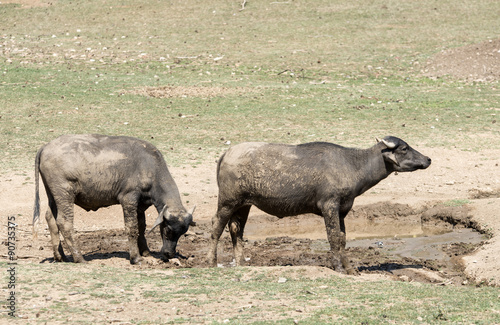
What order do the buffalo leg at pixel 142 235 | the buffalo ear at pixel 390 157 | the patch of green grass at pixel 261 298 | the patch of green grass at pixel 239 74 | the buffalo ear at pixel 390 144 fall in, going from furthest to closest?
the patch of green grass at pixel 239 74, the buffalo leg at pixel 142 235, the buffalo ear at pixel 390 157, the buffalo ear at pixel 390 144, the patch of green grass at pixel 261 298

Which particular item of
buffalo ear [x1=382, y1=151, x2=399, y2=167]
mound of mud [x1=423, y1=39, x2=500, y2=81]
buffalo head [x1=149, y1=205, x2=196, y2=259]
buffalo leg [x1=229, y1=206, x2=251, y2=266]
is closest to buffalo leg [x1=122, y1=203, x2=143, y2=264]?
buffalo head [x1=149, y1=205, x2=196, y2=259]

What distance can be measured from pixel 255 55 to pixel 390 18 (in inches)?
321

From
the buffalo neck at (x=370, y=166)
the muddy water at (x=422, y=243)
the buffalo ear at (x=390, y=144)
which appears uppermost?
the buffalo ear at (x=390, y=144)

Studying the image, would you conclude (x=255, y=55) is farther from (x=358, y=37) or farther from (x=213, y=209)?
(x=213, y=209)

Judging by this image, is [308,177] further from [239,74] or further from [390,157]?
[239,74]

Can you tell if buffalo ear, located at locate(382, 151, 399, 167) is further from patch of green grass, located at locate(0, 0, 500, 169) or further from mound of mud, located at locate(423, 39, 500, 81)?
mound of mud, located at locate(423, 39, 500, 81)

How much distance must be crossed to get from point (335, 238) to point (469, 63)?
725 inches

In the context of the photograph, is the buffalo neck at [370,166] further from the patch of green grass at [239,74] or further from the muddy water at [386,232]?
the patch of green grass at [239,74]

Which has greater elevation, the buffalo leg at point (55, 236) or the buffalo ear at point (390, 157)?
the buffalo ear at point (390, 157)

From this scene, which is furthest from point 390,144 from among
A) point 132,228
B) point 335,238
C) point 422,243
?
point 132,228

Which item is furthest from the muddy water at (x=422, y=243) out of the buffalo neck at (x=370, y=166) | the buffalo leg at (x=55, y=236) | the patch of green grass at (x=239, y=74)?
the patch of green grass at (x=239, y=74)

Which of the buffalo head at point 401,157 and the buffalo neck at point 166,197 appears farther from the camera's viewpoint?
the buffalo neck at point 166,197

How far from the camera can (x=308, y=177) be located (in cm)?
1230

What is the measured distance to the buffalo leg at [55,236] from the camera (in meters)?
12.9
